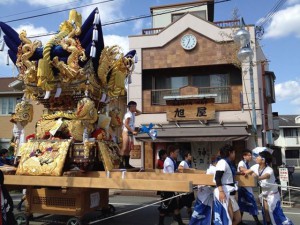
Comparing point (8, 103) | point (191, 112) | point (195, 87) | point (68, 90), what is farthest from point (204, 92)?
point (8, 103)

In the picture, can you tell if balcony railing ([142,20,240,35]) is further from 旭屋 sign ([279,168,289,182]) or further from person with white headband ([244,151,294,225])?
person with white headband ([244,151,294,225])

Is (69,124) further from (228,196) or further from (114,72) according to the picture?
(228,196)

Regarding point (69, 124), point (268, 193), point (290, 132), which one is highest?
point (290, 132)

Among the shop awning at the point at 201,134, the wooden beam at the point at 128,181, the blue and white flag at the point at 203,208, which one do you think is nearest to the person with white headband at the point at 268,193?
the blue and white flag at the point at 203,208

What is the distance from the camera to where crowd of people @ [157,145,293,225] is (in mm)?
5238

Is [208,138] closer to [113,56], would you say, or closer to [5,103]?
[113,56]

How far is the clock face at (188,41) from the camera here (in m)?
17.1

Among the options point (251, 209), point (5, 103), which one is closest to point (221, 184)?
point (251, 209)

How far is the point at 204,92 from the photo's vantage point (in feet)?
56.6

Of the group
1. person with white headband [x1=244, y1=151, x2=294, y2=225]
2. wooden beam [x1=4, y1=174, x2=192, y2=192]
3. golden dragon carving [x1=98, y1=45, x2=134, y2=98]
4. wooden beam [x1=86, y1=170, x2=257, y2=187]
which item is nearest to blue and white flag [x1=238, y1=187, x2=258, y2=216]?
person with white headband [x1=244, y1=151, x2=294, y2=225]

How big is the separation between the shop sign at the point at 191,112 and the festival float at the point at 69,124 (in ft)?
31.6

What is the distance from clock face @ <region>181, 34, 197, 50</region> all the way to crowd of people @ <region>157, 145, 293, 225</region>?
34.4ft

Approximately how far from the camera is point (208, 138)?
1514 centimetres

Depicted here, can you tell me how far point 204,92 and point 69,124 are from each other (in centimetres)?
1199
